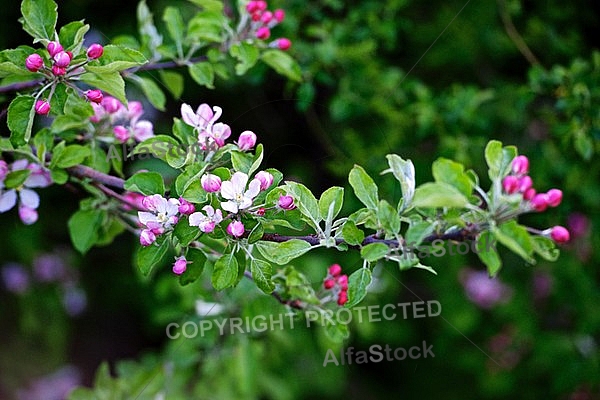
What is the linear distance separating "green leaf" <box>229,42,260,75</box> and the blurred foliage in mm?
151

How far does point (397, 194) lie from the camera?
1268mm

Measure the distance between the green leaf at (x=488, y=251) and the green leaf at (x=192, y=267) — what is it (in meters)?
0.35

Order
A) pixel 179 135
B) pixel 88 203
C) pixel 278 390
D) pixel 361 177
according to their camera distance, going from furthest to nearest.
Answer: pixel 278 390 → pixel 88 203 → pixel 179 135 → pixel 361 177

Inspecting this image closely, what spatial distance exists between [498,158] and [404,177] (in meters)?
0.11

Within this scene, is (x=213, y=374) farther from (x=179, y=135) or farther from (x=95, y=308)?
(x=95, y=308)

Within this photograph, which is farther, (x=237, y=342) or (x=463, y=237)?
(x=237, y=342)

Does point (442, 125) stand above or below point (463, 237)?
below

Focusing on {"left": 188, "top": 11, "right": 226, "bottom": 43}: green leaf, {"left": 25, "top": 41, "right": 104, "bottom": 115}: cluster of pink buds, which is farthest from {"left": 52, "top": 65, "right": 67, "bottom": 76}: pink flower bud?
{"left": 188, "top": 11, "right": 226, "bottom": 43}: green leaf

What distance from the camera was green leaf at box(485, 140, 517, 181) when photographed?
2.45ft

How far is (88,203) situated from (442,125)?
2.90 feet

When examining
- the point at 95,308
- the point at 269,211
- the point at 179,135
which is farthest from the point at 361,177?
the point at 95,308

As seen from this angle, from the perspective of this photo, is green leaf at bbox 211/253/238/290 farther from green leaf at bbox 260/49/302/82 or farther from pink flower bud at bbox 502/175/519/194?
green leaf at bbox 260/49/302/82

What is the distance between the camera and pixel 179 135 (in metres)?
0.92

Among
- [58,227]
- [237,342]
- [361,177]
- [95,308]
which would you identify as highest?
[361,177]
